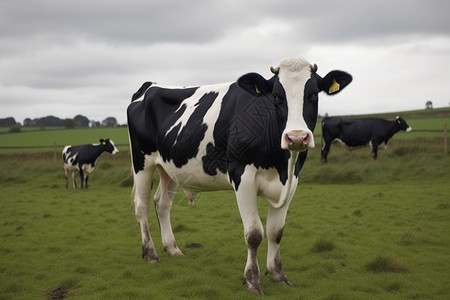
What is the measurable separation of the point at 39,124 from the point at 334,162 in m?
66.1

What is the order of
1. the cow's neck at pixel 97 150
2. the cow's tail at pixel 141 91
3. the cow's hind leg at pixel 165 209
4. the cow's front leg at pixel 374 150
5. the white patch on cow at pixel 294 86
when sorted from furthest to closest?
the cow's front leg at pixel 374 150
the cow's neck at pixel 97 150
the cow's tail at pixel 141 91
the cow's hind leg at pixel 165 209
the white patch on cow at pixel 294 86

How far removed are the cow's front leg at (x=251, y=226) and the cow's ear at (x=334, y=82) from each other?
125 cm

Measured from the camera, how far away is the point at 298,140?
3805 mm

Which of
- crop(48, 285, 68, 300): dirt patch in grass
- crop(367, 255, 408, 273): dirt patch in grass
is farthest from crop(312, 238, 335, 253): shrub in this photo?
crop(48, 285, 68, 300): dirt patch in grass

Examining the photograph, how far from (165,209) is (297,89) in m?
3.34

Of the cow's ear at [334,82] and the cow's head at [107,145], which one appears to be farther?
the cow's head at [107,145]

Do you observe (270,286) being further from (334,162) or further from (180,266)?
(334,162)

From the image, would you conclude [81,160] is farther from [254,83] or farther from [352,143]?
[254,83]

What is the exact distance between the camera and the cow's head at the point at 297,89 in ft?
12.7

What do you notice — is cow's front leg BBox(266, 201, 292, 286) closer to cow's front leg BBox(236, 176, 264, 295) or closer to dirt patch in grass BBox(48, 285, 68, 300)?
cow's front leg BBox(236, 176, 264, 295)

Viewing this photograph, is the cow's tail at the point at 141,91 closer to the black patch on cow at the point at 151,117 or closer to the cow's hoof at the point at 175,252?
the black patch on cow at the point at 151,117

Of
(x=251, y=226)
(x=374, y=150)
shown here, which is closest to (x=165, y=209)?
(x=251, y=226)

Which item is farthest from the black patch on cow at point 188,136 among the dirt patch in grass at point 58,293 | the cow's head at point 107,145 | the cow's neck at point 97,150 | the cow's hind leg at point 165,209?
the cow's head at point 107,145

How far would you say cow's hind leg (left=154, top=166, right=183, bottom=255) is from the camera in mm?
6570
